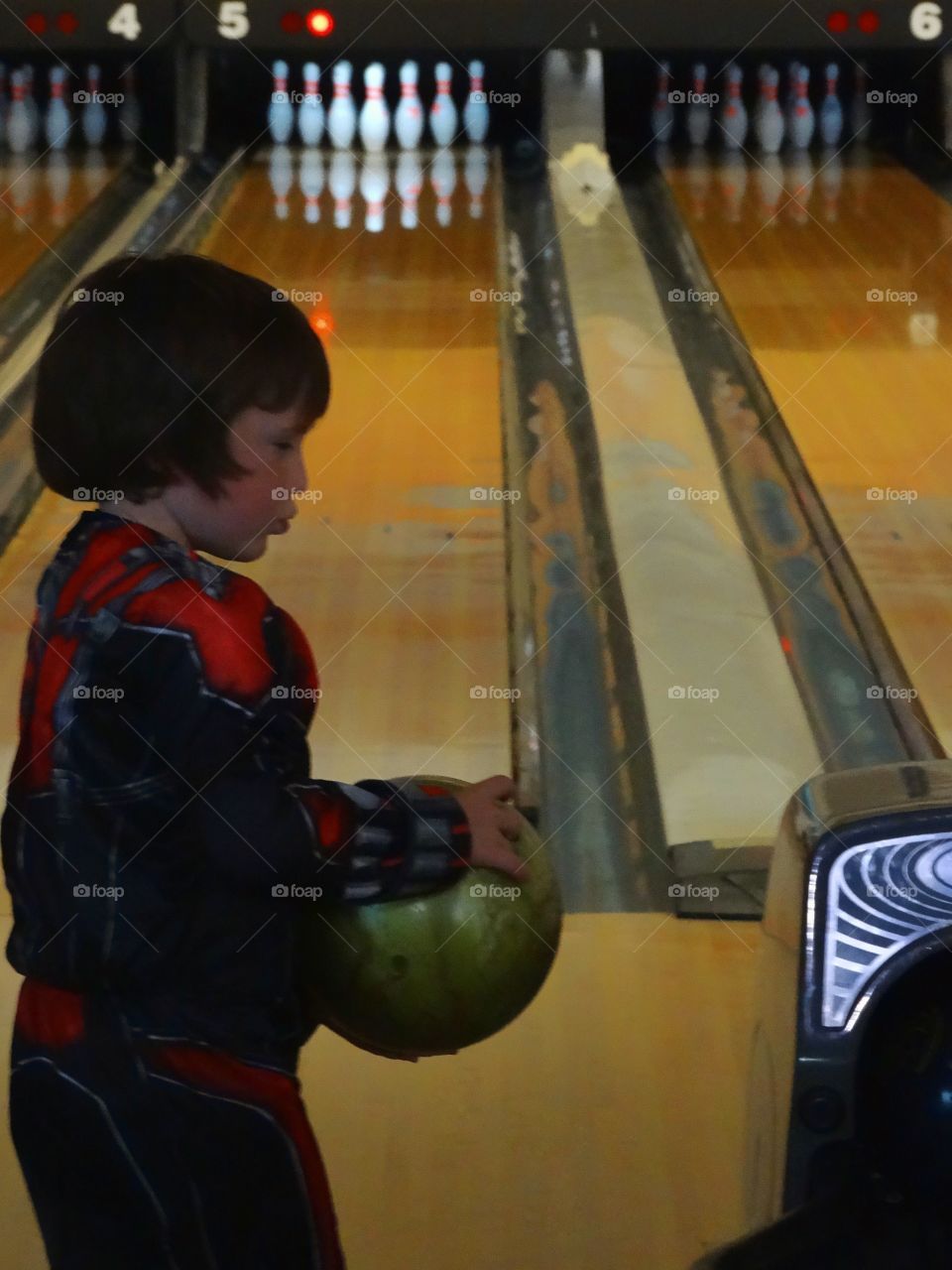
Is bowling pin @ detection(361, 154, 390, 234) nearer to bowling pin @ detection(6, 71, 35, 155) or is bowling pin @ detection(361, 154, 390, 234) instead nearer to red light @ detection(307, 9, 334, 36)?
red light @ detection(307, 9, 334, 36)

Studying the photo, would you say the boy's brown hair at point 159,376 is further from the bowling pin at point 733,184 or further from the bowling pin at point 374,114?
the bowling pin at point 374,114

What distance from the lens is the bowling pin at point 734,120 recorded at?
5.09 m

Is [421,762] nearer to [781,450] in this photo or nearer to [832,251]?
[781,450]

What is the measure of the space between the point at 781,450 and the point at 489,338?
33.1 inches

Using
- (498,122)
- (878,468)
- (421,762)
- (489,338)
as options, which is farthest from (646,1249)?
(498,122)

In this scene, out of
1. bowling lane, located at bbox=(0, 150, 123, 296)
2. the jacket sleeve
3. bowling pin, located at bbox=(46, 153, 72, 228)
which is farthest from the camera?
bowling pin, located at bbox=(46, 153, 72, 228)

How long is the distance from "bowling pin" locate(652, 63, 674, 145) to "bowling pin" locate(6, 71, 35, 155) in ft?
6.13

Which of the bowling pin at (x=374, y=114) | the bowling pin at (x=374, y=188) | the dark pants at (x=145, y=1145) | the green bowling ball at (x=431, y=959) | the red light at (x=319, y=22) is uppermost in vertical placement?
the red light at (x=319, y=22)

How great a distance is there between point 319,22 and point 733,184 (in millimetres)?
1265

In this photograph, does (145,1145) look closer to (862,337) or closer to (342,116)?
(862,337)

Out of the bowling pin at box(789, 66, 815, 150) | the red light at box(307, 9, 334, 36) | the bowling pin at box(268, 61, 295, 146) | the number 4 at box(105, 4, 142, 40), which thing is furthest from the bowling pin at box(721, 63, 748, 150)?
the number 4 at box(105, 4, 142, 40)

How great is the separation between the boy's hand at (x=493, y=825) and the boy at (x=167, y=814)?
101mm

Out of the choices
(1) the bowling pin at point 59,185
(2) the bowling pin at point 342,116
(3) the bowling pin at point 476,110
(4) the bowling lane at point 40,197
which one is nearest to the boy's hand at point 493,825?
(4) the bowling lane at point 40,197

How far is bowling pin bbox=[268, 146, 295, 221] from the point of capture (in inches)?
184
